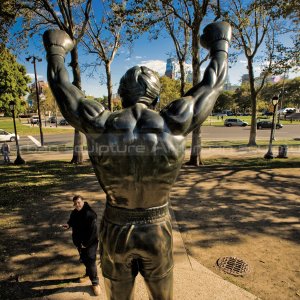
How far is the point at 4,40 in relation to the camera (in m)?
13.3

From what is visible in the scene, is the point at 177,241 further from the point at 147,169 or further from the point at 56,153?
the point at 56,153

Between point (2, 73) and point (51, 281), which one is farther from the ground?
point (2, 73)

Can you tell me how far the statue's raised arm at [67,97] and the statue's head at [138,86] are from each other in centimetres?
21

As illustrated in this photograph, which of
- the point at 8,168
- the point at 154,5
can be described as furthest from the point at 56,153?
the point at 154,5

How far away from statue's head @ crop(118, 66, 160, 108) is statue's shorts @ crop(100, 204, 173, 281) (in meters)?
0.80

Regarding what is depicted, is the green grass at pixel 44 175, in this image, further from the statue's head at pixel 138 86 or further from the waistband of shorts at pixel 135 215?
the statue's head at pixel 138 86

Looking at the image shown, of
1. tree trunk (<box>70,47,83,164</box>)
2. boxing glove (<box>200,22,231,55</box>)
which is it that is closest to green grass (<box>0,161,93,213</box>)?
tree trunk (<box>70,47,83,164</box>)

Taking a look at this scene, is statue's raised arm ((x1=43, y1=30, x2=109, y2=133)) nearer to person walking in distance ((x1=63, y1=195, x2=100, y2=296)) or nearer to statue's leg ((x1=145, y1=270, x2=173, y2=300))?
statue's leg ((x1=145, y1=270, x2=173, y2=300))

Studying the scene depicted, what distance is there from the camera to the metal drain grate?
4734 millimetres

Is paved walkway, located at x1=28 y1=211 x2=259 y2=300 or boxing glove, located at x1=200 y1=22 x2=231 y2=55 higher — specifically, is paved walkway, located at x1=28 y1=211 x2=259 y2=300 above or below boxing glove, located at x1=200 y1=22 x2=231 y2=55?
below

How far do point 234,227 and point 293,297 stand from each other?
2.34 metres

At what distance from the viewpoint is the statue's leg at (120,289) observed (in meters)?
2.05

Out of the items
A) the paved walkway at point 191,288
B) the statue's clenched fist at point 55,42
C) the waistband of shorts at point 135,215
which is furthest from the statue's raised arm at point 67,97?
the paved walkway at point 191,288

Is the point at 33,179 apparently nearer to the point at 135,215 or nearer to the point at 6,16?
the point at 6,16
